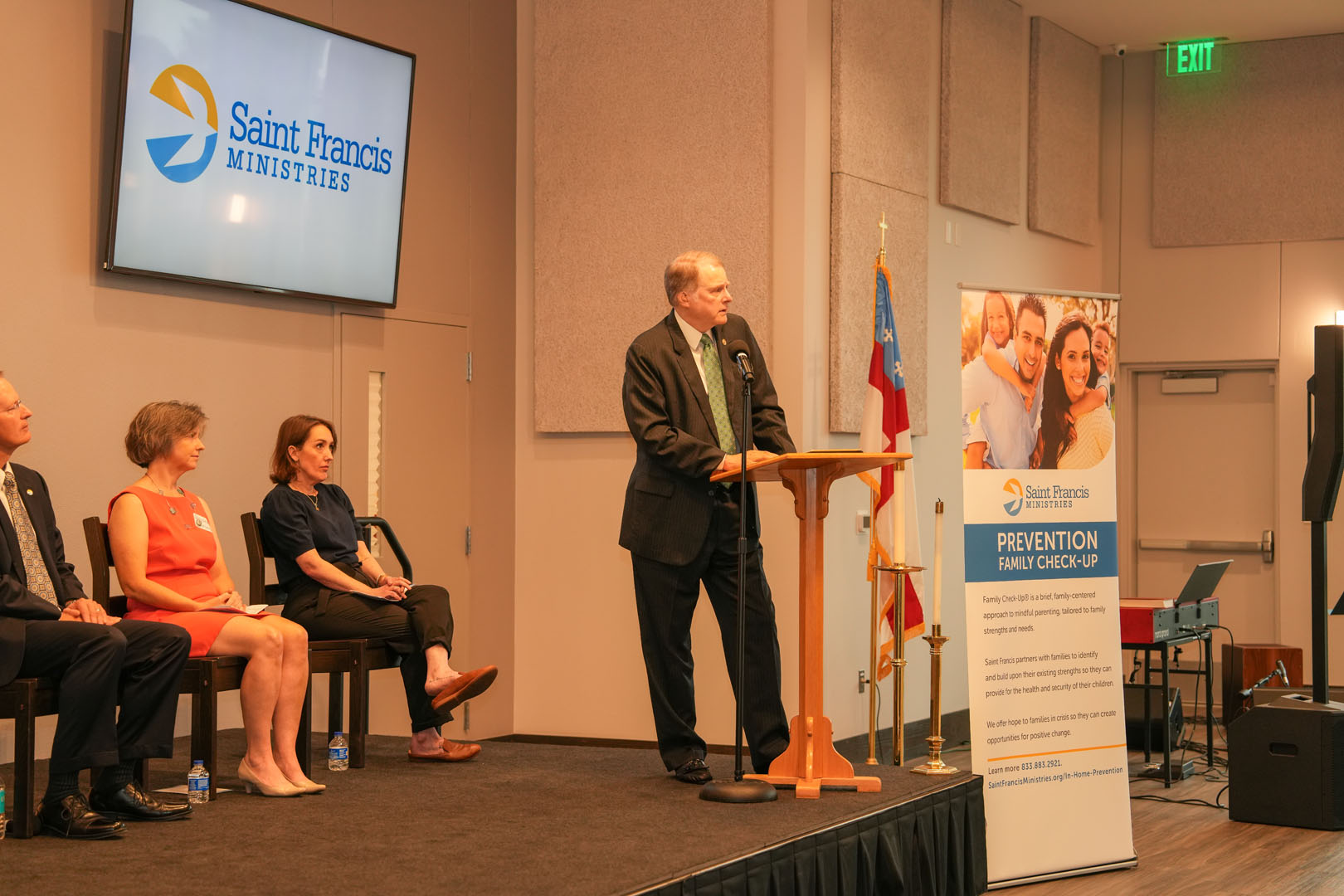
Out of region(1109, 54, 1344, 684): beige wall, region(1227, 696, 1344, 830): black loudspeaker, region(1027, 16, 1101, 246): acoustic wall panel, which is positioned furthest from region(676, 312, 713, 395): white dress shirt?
region(1109, 54, 1344, 684): beige wall

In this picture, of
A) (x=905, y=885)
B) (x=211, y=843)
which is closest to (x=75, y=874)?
(x=211, y=843)

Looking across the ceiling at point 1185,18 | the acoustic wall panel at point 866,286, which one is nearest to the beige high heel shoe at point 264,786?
the acoustic wall panel at point 866,286

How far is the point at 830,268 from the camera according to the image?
599cm

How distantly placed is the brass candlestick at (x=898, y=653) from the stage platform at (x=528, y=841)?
1.46ft

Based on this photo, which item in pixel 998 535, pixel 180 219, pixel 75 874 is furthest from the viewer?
pixel 180 219

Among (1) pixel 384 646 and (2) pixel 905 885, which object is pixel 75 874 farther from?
(2) pixel 905 885

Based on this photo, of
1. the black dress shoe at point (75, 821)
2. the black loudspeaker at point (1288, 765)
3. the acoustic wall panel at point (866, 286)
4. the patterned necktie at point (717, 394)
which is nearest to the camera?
the black dress shoe at point (75, 821)

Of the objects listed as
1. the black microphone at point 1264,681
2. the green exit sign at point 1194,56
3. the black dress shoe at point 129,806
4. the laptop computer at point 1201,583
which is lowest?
the black microphone at point 1264,681

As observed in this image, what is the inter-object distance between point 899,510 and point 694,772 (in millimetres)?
1439

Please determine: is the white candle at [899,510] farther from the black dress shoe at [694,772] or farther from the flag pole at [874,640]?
the black dress shoe at [694,772]

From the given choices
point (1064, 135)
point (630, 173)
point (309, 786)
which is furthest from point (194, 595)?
point (1064, 135)

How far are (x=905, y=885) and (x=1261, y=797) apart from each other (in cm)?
200

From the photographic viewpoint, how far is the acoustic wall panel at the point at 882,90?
6012mm

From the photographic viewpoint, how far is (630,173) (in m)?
6.13
